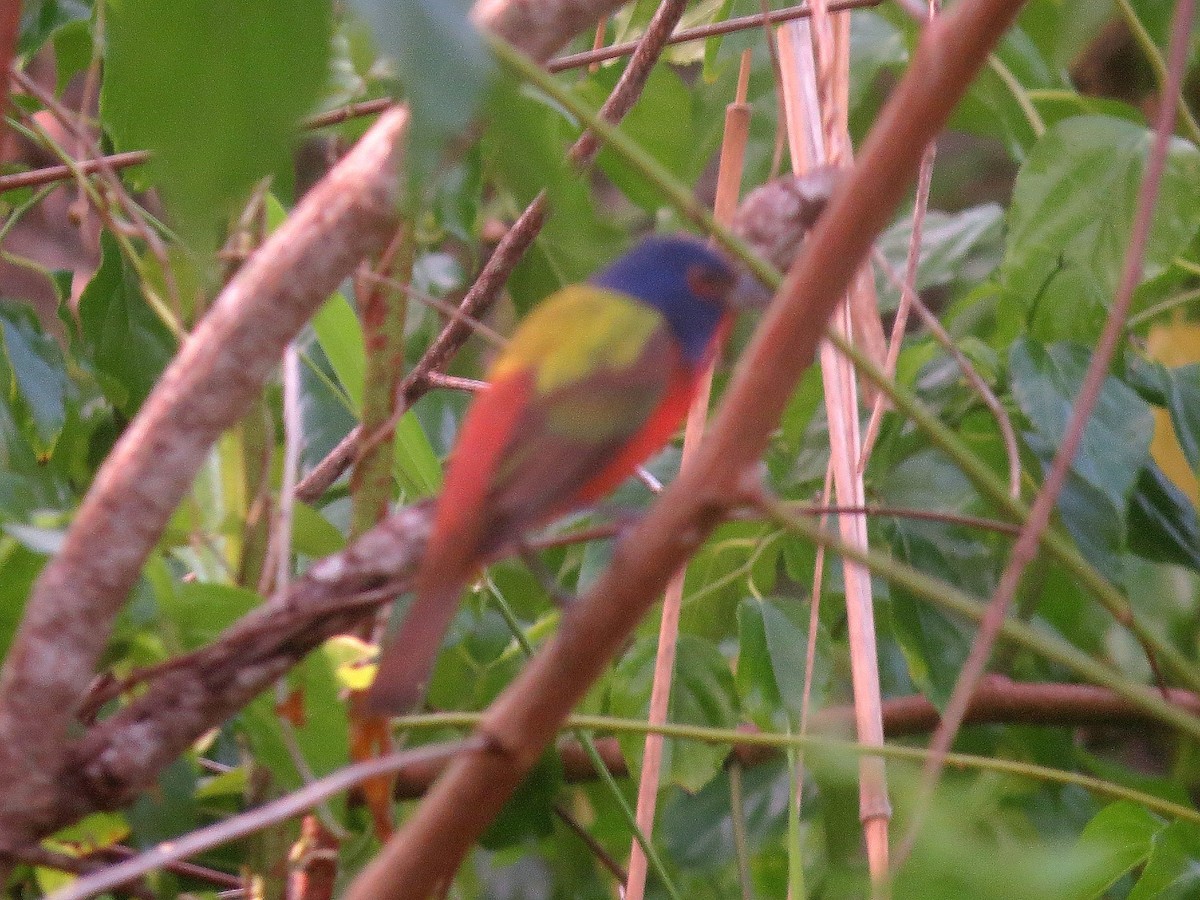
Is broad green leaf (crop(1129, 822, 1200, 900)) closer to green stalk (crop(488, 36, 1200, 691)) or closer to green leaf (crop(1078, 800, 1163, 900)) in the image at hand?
green leaf (crop(1078, 800, 1163, 900))

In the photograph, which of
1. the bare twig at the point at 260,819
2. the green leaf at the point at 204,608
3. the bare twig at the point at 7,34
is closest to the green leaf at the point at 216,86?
the bare twig at the point at 7,34

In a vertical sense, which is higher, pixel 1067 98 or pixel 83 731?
pixel 1067 98

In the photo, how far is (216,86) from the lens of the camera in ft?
1.16

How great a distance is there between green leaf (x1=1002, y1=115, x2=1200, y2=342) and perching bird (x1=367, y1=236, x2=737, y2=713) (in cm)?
60

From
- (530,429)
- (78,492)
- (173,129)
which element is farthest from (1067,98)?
(173,129)

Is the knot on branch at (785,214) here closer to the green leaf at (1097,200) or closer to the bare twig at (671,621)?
the bare twig at (671,621)

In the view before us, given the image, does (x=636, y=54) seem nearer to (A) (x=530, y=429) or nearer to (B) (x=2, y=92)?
(A) (x=530, y=429)

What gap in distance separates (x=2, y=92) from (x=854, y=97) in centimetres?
133

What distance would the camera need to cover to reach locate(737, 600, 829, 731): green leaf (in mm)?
1207

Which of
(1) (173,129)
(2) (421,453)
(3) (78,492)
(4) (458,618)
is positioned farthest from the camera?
(3) (78,492)

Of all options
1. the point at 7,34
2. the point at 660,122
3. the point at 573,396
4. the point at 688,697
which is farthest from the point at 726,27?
the point at 7,34

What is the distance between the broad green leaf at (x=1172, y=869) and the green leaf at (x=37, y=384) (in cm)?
108

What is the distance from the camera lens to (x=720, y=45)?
1.38 meters

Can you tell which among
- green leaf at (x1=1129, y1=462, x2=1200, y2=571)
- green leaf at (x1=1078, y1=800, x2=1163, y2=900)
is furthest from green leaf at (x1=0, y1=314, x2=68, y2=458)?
green leaf at (x1=1129, y1=462, x2=1200, y2=571)
